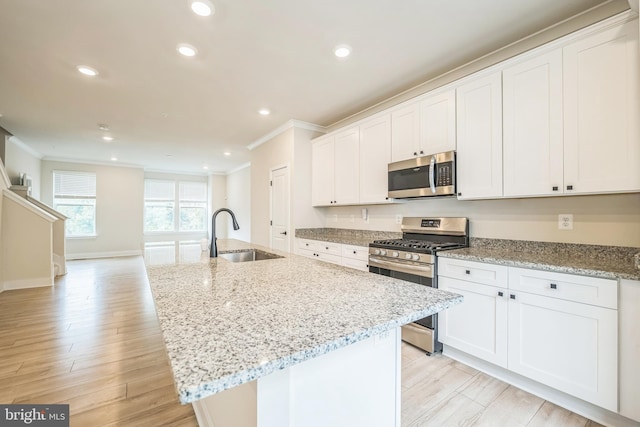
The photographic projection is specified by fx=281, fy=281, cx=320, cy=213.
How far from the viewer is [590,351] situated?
162 centimetres

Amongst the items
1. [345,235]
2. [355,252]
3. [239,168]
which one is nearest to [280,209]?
[345,235]

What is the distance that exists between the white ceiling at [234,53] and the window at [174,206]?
4432 millimetres

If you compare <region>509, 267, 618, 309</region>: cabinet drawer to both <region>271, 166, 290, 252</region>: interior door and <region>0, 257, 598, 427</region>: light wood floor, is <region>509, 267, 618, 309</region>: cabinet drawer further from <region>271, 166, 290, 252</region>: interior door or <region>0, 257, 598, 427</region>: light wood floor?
<region>271, 166, 290, 252</region>: interior door

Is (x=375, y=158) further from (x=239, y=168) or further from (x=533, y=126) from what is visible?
(x=239, y=168)

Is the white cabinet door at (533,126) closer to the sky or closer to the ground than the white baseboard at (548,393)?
closer to the sky

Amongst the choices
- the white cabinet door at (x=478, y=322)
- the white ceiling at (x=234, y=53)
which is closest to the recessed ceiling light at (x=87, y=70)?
the white ceiling at (x=234, y=53)

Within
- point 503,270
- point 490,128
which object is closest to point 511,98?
point 490,128

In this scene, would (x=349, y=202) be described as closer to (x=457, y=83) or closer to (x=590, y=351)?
(x=457, y=83)

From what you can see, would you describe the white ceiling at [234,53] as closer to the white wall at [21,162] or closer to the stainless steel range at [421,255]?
the white wall at [21,162]

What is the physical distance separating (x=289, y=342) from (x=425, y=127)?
2.64m

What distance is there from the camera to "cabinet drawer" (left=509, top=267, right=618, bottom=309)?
156cm

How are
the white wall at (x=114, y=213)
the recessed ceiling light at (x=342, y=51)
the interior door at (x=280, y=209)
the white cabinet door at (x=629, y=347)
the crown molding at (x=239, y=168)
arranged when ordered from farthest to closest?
the crown molding at (x=239, y=168)
the white wall at (x=114, y=213)
the interior door at (x=280, y=209)
the recessed ceiling light at (x=342, y=51)
the white cabinet door at (x=629, y=347)

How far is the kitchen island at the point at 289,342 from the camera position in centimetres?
62

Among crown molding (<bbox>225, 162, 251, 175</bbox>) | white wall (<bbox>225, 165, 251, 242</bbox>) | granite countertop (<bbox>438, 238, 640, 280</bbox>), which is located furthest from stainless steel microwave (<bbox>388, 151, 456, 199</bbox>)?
crown molding (<bbox>225, 162, 251, 175</bbox>)
